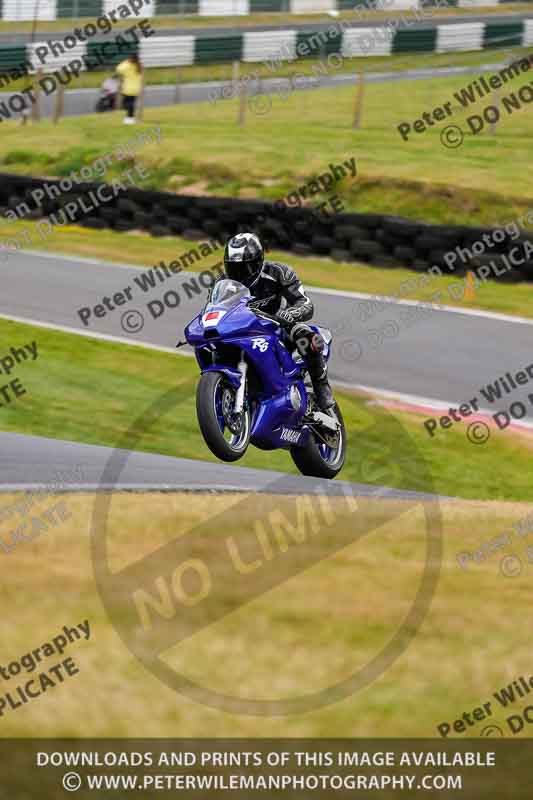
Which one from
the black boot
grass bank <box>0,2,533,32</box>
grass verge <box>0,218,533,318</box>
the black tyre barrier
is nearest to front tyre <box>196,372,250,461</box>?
the black boot

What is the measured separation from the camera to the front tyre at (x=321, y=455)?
33.0 ft

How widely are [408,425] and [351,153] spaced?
1235 cm

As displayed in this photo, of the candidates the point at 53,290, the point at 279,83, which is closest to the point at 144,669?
the point at 53,290

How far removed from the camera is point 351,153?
25.0 meters

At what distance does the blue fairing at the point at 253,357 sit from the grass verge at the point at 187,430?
281cm

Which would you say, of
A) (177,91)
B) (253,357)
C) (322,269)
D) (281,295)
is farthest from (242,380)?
(177,91)

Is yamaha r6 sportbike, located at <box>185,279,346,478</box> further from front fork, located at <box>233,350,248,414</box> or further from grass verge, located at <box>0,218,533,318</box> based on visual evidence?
grass verge, located at <box>0,218,533,318</box>

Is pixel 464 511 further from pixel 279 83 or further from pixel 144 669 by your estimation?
pixel 279 83

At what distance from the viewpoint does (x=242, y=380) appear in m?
8.83

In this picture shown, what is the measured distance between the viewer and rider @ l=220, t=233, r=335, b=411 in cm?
913

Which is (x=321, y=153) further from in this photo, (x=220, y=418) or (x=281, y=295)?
(x=220, y=418)

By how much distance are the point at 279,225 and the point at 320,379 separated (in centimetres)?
1164

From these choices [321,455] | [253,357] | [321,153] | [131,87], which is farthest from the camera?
[131,87]

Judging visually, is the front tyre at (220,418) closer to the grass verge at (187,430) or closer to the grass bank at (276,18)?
the grass verge at (187,430)
